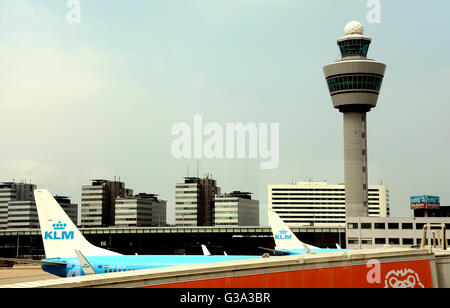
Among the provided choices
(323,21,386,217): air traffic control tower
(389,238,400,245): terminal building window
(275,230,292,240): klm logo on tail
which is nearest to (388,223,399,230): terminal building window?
(389,238,400,245): terminal building window

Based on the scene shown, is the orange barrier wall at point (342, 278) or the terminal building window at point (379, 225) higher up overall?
the orange barrier wall at point (342, 278)

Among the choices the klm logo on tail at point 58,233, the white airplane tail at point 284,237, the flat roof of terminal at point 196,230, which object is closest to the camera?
the klm logo on tail at point 58,233

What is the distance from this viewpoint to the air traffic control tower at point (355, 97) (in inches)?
6703

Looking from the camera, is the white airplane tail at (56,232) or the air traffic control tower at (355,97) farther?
the air traffic control tower at (355,97)

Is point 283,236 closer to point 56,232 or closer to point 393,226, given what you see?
point 56,232

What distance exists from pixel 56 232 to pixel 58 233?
0.74 feet

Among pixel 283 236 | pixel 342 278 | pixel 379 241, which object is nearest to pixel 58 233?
pixel 342 278

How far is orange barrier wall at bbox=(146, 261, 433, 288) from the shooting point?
70.7 ft

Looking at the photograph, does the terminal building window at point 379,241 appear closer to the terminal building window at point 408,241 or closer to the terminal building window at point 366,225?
the terminal building window at point 366,225

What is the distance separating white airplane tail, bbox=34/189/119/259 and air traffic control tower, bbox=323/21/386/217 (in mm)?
128520

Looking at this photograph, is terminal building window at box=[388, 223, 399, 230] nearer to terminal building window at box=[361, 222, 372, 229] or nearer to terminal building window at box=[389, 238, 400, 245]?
terminal building window at box=[389, 238, 400, 245]

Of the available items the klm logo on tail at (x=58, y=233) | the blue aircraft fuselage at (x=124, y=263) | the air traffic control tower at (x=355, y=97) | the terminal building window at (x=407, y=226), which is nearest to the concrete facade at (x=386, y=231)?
the terminal building window at (x=407, y=226)

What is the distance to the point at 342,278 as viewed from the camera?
891 inches
